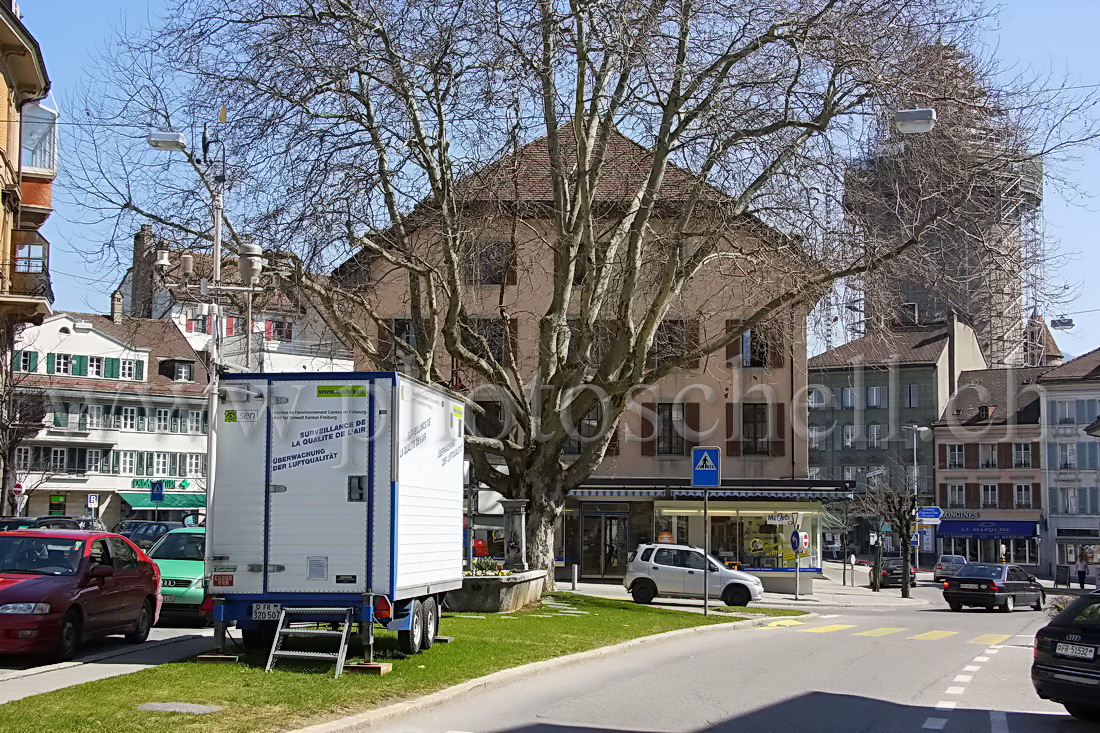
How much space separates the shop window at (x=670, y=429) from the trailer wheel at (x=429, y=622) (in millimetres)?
31139

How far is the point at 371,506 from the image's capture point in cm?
1302

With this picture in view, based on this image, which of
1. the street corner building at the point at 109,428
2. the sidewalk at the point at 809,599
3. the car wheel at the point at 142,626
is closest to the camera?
the car wheel at the point at 142,626

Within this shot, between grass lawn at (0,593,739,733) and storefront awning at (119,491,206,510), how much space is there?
55.8 meters

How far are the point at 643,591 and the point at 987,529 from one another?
56.1m

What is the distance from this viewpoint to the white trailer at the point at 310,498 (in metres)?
13.0

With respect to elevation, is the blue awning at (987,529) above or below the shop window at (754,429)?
below

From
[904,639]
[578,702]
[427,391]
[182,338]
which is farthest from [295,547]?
[182,338]

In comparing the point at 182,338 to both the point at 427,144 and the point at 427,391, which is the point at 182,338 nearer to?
the point at 427,144

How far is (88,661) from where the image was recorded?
13727mm

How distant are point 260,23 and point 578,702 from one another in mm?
13346

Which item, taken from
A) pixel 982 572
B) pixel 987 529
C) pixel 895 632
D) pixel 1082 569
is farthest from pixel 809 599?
pixel 987 529

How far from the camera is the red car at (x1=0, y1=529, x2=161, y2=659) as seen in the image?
13117mm

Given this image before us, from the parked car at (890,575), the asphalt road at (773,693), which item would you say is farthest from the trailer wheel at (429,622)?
the parked car at (890,575)

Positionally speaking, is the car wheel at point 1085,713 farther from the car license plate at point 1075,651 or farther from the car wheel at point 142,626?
the car wheel at point 142,626
